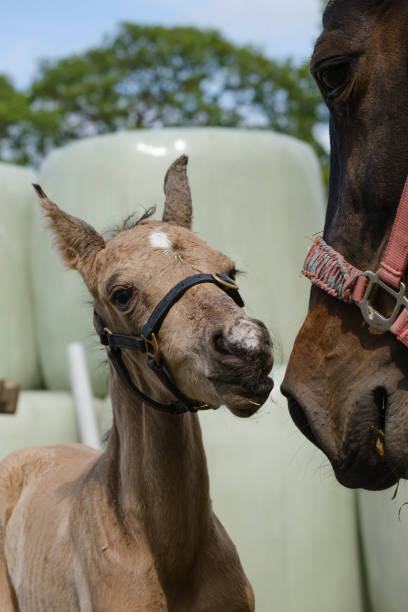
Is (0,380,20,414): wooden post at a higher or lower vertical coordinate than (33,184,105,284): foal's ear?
lower

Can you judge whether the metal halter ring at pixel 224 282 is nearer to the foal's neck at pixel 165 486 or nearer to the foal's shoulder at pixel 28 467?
the foal's neck at pixel 165 486

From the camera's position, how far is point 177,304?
2.43 metres

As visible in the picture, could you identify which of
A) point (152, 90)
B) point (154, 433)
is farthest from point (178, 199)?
point (152, 90)

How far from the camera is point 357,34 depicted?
1.82 meters

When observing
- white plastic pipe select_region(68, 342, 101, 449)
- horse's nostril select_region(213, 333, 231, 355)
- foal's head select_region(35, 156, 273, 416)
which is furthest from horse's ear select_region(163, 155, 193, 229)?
white plastic pipe select_region(68, 342, 101, 449)

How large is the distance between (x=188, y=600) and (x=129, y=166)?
3.56 meters

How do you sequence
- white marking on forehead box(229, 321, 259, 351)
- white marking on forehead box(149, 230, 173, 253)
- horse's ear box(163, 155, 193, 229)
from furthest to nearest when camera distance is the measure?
horse's ear box(163, 155, 193, 229), white marking on forehead box(149, 230, 173, 253), white marking on forehead box(229, 321, 259, 351)

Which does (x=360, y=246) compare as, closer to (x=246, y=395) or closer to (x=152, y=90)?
(x=246, y=395)

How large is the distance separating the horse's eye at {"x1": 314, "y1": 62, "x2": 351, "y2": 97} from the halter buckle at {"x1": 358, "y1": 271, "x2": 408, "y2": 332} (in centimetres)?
41

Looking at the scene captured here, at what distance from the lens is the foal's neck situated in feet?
8.60

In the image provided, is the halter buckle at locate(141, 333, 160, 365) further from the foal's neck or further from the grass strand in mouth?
the grass strand in mouth

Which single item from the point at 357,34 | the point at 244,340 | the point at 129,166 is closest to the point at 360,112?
the point at 357,34

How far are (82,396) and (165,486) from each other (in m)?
2.82

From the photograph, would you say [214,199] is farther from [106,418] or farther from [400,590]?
[400,590]
